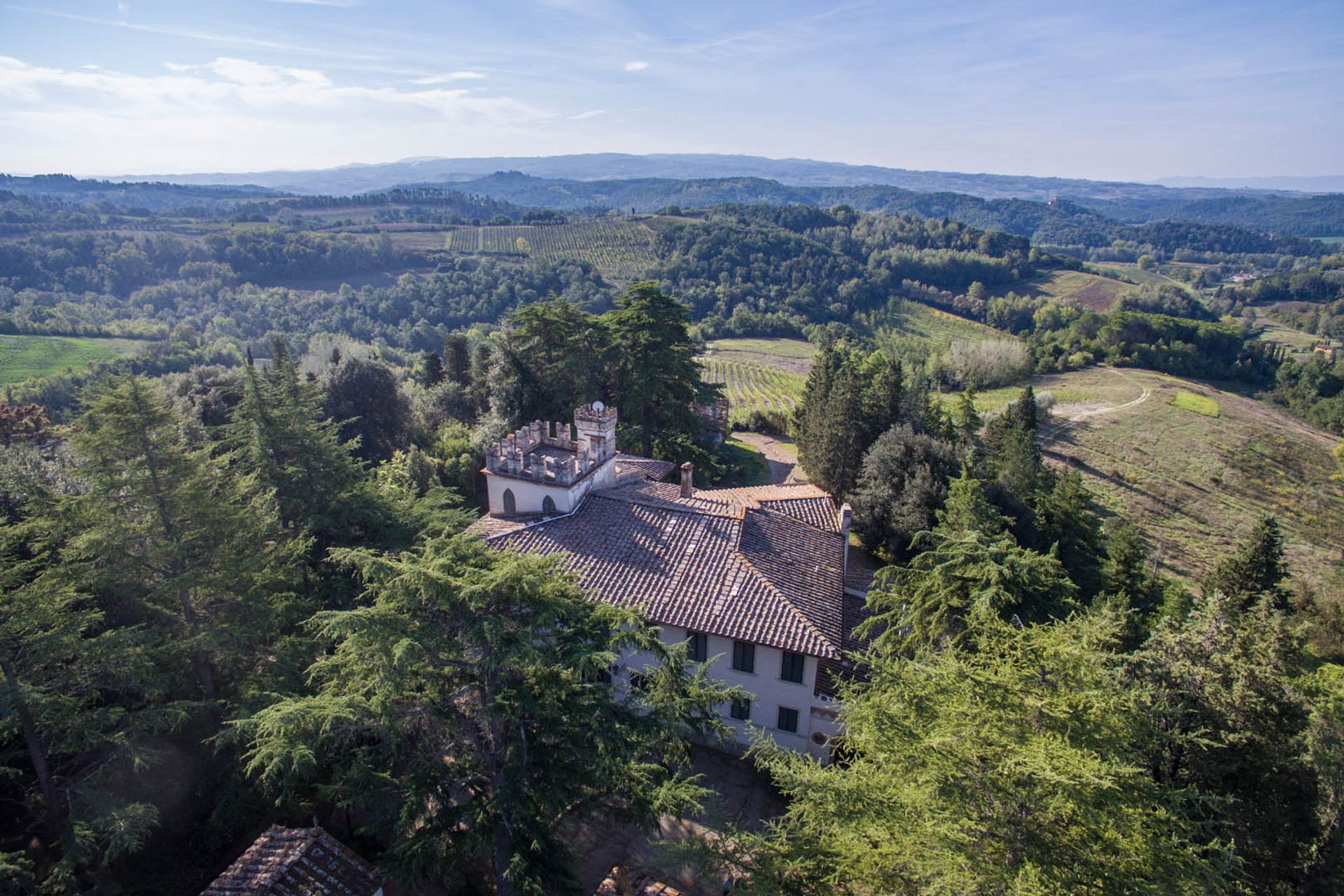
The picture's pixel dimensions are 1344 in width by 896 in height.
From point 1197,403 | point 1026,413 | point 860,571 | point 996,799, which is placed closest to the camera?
point 996,799

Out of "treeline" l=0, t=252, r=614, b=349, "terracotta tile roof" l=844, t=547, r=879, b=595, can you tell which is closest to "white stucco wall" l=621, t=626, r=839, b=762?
"terracotta tile roof" l=844, t=547, r=879, b=595

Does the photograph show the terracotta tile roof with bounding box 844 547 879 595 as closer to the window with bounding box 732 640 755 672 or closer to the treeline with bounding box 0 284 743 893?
the window with bounding box 732 640 755 672

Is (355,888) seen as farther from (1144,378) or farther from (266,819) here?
(1144,378)

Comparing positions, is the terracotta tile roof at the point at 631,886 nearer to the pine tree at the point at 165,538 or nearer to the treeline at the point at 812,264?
the pine tree at the point at 165,538

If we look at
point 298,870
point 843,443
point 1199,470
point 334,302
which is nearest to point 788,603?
point 298,870

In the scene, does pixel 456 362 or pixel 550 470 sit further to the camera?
pixel 456 362

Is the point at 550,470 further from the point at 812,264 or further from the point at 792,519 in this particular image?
the point at 812,264
